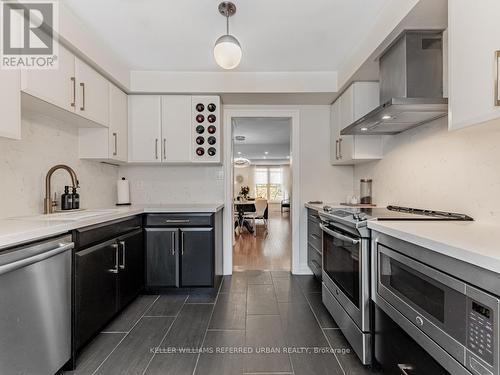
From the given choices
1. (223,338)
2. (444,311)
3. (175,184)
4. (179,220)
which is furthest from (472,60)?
(175,184)

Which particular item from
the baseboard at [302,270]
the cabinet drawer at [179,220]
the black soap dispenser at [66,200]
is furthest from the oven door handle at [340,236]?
the black soap dispenser at [66,200]

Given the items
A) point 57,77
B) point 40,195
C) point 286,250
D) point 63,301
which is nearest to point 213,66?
point 57,77

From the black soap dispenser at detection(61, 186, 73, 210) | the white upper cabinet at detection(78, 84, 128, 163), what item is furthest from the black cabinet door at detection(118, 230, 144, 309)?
the white upper cabinet at detection(78, 84, 128, 163)

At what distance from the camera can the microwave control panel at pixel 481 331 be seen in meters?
0.78

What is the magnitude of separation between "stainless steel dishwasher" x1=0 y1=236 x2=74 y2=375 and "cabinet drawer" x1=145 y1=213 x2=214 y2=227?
106 cm

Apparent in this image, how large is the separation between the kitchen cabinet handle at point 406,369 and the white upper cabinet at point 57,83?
250 cm

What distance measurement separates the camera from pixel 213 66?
107 inches

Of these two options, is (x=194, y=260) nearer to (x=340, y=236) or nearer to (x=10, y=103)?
(x=340, y=236)

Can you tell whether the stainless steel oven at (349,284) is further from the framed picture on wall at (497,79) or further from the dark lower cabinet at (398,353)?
the framed picture on wall at (497,79)

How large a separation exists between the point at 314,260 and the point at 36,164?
8.92 feet

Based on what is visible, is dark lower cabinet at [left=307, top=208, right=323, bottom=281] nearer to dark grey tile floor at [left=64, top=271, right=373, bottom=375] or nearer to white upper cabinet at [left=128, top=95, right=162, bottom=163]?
dark grey tile floor at [left=64, top=271, right=373, bottom=375]

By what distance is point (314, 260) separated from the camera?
2928 mm

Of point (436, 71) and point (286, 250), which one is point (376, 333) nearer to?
point (436, 71)

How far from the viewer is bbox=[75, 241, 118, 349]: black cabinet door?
5.20 ft
